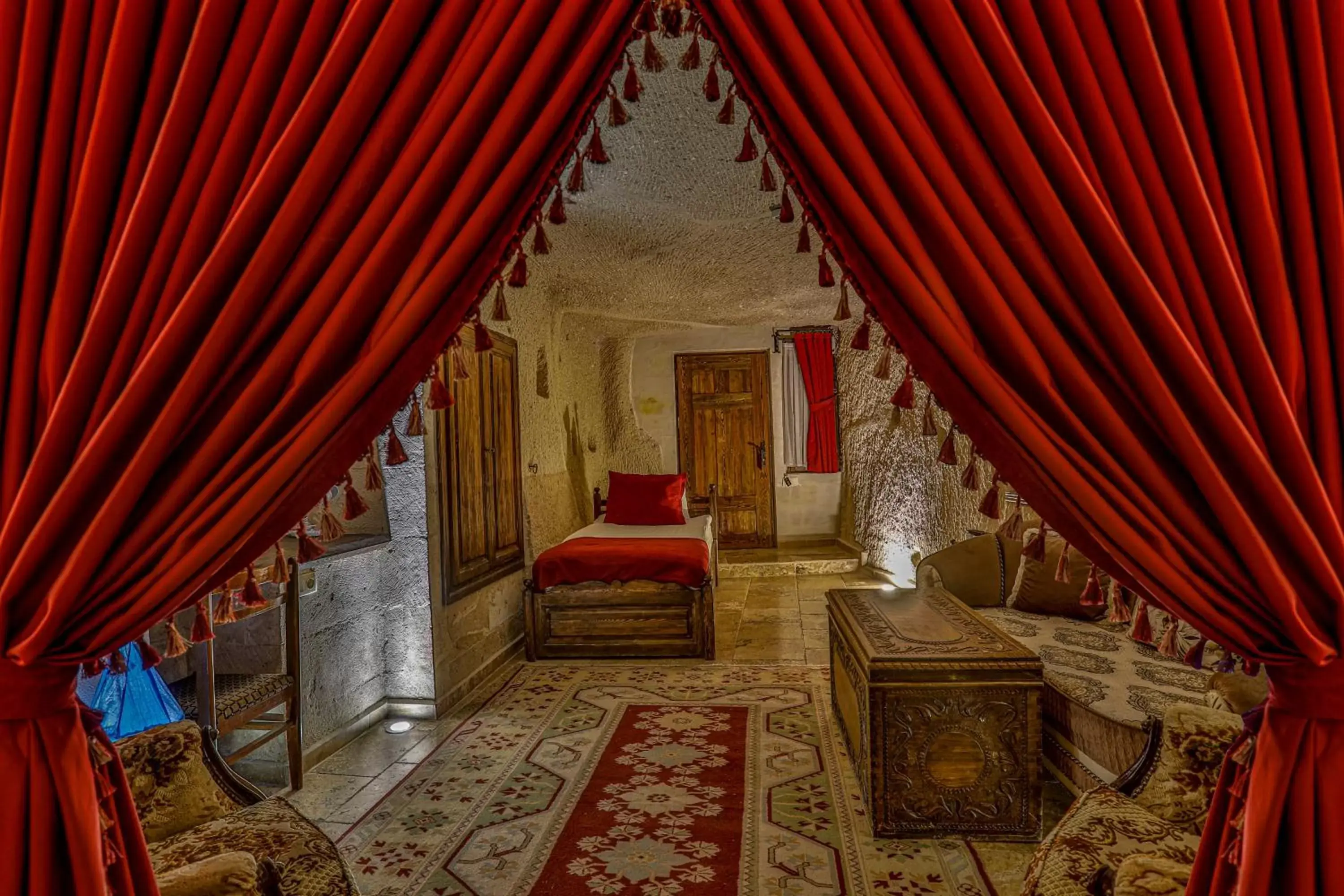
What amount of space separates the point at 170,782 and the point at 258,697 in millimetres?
844

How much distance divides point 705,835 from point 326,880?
3.79 ft

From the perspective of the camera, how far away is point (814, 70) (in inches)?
37.4

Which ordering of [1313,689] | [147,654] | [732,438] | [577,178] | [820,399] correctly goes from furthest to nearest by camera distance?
[732,438] < [820,399] < [577,178] < [147,654] < [1313,689]

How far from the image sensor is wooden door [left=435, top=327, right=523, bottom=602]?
3.37 metres

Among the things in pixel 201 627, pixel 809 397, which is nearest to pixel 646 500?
pixel 809 397

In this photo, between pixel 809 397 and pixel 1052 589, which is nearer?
pixel 1052 589

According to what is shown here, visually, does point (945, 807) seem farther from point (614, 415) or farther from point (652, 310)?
point (614, 415)

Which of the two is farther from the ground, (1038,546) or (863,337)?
(863,337)

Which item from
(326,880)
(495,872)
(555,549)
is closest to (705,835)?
(495,872)

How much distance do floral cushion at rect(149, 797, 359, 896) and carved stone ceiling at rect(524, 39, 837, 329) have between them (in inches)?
91.0

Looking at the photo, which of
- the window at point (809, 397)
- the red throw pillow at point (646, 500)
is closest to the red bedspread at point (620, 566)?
the red throw pillow at point (646, 500)

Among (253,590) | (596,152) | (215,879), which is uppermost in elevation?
(596,152)

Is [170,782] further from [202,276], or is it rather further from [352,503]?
[202,276]

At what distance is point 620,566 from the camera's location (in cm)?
399
